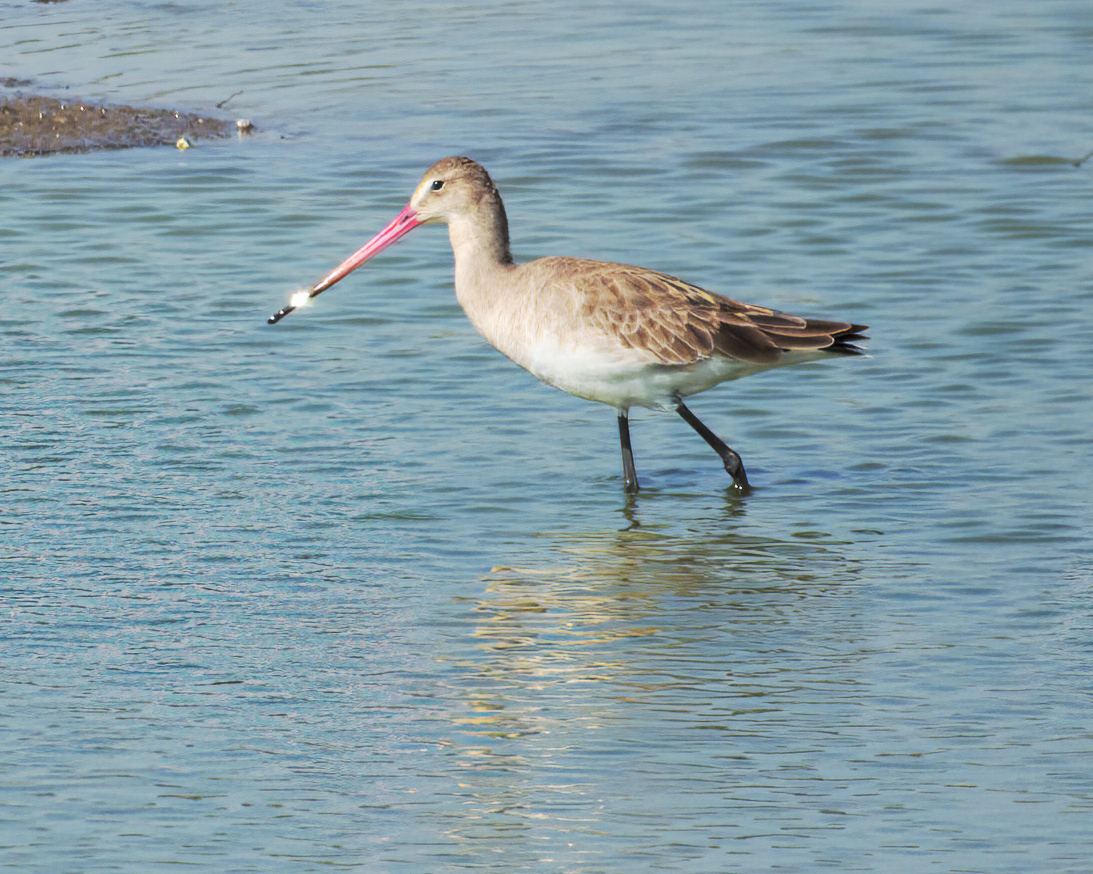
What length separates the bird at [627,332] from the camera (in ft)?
26.8

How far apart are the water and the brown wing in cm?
66

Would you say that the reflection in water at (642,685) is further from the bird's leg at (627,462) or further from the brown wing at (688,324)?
the brown wing at (688,324)

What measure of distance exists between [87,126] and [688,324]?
875 cm

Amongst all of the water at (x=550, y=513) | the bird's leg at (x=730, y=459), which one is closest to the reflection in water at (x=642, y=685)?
the water at (x=550, y=513)

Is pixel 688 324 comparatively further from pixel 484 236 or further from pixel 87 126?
pixel 87 126

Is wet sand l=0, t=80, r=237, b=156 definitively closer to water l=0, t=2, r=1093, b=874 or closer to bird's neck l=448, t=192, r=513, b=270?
water l=0, t=2, r=1093, b=874

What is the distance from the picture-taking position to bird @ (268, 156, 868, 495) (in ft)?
26.8

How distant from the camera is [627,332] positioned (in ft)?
26.8

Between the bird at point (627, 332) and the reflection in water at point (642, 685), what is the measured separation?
69 cm

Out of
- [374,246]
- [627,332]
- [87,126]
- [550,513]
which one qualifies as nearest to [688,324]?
[627,332]

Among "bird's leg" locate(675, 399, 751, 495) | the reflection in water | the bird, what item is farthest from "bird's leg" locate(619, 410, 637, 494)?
the reflection in water

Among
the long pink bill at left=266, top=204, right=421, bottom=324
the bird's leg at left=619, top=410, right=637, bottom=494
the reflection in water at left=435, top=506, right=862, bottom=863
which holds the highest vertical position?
the long pink bill at left=266, top=204, right=421, bottom=324

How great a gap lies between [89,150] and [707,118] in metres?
5.00

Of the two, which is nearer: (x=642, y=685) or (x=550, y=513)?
(x=642, y=685)
